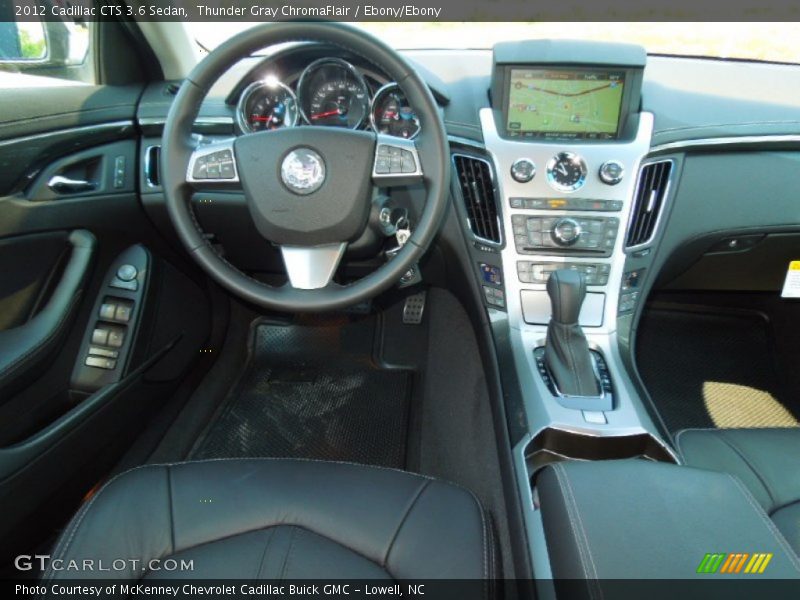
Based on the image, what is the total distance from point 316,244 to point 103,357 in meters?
0.82

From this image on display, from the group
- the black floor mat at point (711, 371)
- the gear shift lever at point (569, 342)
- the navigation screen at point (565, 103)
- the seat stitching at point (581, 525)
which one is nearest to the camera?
the seat stitching at point (581, 525)

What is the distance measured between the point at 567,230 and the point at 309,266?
744 millimetres

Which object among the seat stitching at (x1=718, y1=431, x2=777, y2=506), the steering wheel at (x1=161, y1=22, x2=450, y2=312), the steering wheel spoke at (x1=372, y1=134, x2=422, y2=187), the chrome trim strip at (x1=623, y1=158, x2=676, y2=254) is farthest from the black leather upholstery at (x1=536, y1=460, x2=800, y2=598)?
the chrome trim strip at (x1=623, y1=158, x2=676, y2=254)

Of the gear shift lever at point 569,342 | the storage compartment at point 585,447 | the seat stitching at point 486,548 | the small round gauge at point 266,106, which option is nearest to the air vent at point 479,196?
the gear shift lever at point 569,342

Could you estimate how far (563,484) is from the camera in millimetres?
989

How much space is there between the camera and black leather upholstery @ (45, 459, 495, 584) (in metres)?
1.04

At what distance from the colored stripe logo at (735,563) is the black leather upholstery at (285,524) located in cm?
35

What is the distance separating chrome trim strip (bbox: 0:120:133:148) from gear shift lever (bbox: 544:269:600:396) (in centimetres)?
130

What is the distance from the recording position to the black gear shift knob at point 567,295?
1.49 meters

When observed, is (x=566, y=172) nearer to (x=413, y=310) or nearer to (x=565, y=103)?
(x=565, y=103)

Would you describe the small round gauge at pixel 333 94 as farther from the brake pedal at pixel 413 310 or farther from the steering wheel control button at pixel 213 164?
the brake pedal at pixel 413 310

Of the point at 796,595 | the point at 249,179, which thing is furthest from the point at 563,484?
the point at 249,179

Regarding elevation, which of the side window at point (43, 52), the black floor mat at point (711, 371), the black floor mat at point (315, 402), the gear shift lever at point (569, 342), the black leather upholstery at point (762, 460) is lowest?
the black floor mat at point (315, 402)

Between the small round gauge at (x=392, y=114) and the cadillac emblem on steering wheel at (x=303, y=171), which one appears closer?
the cadillac emblem on steering wheel at (x=303, y=171)
